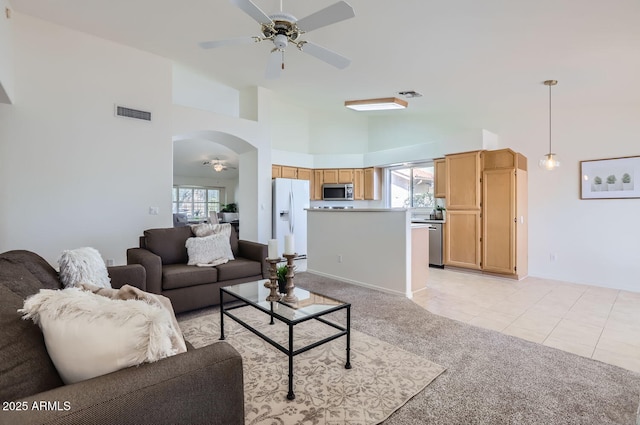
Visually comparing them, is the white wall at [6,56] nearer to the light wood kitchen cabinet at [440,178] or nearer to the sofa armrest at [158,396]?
the sofa armrest at [158,396]

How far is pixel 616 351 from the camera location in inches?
96.8

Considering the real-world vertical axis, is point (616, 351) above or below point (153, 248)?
below

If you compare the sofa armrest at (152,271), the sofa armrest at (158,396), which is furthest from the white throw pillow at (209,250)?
the sofa armrest at (158,396)

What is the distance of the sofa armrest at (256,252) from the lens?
3.68 metres

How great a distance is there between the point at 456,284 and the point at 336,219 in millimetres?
2057

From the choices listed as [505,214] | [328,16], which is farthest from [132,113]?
[505,214]

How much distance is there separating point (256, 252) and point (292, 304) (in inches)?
61.8

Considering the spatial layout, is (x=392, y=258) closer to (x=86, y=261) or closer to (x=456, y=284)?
(x=456, y=284)

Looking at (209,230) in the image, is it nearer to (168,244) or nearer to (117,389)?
(168,244)

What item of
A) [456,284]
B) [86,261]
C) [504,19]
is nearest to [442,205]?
[456,284]

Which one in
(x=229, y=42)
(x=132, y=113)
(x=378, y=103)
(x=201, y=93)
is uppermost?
(x=201, y=93)

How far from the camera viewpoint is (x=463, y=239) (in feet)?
17.7

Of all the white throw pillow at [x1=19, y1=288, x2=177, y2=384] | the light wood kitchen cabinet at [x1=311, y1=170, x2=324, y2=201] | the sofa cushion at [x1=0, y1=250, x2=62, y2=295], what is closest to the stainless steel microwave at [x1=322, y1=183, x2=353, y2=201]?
the light wood kitchen cabinet at [x1=311, y1=170, x2=324, y2=201]

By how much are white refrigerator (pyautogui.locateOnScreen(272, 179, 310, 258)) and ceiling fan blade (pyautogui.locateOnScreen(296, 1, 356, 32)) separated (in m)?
3.87
